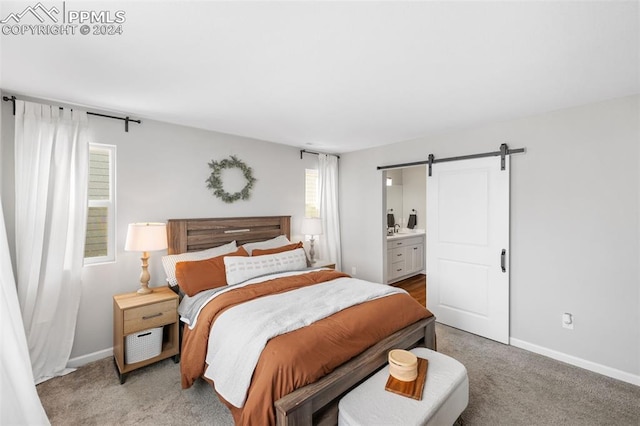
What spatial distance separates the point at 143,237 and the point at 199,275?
613 mm

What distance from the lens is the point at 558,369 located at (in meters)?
2.62

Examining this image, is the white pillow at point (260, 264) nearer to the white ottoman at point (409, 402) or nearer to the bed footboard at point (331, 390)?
the bed footboard at point (331, 390)

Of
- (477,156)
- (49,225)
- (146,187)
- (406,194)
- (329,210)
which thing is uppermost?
(477,156)

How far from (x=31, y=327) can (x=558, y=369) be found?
4651mm

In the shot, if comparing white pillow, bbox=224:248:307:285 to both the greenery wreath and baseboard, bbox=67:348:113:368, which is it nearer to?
the greenery wreath

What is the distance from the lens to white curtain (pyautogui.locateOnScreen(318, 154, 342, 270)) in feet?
15.5

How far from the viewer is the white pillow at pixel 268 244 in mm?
3621

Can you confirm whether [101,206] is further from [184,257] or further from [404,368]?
[404,368]

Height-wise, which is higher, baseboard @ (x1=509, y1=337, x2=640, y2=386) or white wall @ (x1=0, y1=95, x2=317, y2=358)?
white wall @ (x1=0, y1=95, x2=317, y2=358)

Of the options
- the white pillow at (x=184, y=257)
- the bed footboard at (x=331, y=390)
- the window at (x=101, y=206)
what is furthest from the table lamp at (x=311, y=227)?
the window at (x=101, y=206)

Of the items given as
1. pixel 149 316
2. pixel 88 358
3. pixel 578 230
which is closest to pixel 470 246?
pixel 578 230

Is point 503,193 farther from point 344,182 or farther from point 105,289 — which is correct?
point 105,289

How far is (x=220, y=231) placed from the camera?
140 inches

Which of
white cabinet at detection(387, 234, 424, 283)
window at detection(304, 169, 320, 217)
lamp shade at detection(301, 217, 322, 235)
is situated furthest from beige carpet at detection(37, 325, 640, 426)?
window at detection(304, 169, 320, 217)
